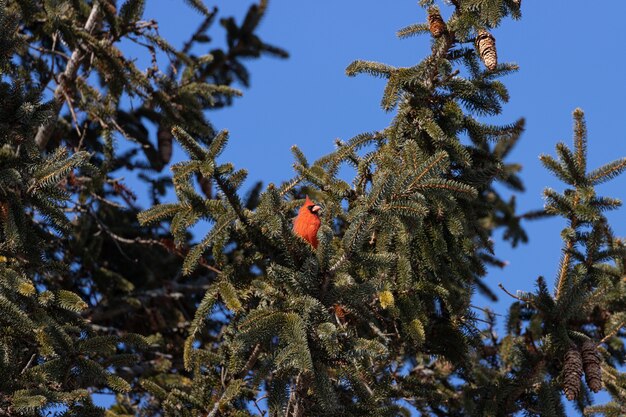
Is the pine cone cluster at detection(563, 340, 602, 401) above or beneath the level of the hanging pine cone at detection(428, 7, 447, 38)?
beneath

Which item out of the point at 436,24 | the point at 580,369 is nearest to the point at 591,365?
the point at 580,369

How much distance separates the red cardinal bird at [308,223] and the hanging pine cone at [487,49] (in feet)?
5.73

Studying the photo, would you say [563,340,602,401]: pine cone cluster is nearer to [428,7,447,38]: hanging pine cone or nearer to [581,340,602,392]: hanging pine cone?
[581,340,602,392]: hanging pine cone

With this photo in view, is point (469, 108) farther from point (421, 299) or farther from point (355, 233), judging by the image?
point (355, 233)

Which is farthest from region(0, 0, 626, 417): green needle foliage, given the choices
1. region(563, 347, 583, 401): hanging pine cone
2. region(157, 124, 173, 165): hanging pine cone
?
region(157, 124, 173, 165): hanging pine cone

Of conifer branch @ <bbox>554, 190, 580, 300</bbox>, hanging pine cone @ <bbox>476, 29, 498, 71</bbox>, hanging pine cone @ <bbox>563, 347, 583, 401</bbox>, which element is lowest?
hanging pine cone @ <bbox>563, 347, 583, 401</bbox>

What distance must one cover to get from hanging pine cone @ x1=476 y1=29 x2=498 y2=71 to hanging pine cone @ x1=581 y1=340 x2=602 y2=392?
83.7 inches

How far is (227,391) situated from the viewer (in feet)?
21.8

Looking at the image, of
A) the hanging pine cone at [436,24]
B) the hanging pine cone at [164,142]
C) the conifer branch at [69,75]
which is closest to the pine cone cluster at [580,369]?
the hanging pine cone at [436,24]

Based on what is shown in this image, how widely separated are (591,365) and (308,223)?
2.40m

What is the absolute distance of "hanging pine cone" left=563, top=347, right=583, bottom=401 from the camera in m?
6.48

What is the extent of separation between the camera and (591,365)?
6691 millimetres

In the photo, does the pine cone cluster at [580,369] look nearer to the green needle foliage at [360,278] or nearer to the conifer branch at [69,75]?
the green needle foliage at [360,278]

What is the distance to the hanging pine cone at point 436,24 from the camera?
715 cm
